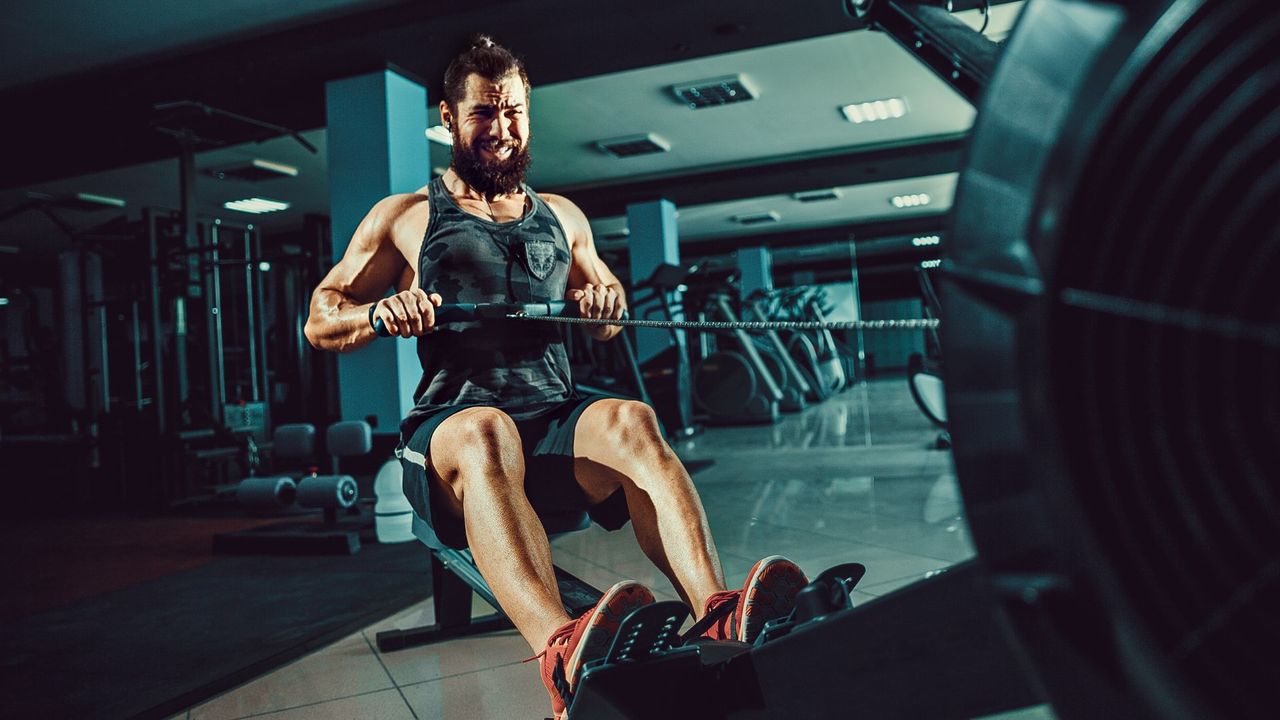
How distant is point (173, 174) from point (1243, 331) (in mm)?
9121

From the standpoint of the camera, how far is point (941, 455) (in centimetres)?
512

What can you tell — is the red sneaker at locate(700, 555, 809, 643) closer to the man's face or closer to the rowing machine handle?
the rowing machine handle

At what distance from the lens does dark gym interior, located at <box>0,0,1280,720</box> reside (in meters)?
0.54

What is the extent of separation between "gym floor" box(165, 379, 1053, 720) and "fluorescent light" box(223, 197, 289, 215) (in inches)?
239

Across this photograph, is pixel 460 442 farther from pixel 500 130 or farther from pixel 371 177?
pixel 371 177

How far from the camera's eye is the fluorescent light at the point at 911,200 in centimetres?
1177

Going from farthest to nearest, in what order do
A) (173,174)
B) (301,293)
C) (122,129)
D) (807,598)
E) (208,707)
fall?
(173,174)
(301,293)
(122,129)
(208,707)
(807,598)

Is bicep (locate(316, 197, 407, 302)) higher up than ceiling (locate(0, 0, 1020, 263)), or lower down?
lower down

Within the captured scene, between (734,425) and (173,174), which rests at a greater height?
(173,174)

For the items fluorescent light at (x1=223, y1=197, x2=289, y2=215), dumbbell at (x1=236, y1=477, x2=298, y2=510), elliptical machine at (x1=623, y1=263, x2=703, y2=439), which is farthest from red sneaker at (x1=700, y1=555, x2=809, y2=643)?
fluorescent light at (x1=223, y1=197, x2=289, y2=215)

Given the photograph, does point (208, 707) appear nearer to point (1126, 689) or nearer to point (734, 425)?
point (1126, 689)

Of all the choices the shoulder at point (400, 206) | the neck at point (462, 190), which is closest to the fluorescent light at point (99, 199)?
the shoulder at point (400, 206)

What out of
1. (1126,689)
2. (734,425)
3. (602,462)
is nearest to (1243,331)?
(1126,689)

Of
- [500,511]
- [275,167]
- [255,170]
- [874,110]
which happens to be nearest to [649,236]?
[874,110]
